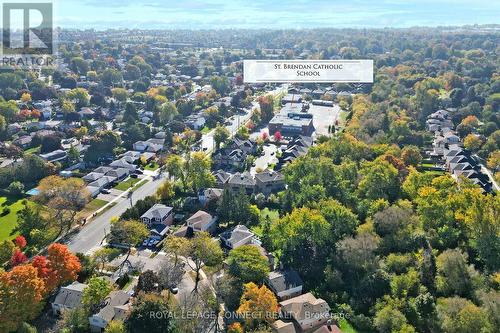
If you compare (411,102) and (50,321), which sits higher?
(411,102)

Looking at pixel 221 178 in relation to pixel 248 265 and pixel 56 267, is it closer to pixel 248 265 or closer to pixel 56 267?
pixel 248 265

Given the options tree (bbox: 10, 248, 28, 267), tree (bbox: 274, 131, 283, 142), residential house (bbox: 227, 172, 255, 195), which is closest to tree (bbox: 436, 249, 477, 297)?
residential house (bbox: 227, 172, 255, 195)

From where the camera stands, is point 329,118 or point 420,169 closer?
point 420,169

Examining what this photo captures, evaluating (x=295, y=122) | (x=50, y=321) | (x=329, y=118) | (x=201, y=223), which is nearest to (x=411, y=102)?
(x=329, y=118)

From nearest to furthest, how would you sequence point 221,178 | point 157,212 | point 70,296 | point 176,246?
point 70,296
point 176,246
point 157,212
point 221,178

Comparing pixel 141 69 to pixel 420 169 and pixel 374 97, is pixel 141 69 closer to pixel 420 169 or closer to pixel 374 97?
pixel 374 97

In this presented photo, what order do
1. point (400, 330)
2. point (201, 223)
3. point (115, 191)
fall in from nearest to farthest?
point (400, 330) < point (201, 223) < point (115, 191)

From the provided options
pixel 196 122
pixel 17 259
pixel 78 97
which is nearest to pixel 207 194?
pixel 17 259

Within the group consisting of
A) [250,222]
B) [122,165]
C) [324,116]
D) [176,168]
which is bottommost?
[250,222]
